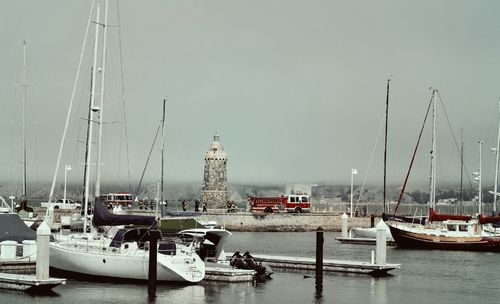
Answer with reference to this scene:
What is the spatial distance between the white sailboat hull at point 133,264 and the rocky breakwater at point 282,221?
5680 cm

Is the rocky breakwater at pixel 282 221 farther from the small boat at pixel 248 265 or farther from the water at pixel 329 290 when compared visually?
the small boat at pixel 248 265

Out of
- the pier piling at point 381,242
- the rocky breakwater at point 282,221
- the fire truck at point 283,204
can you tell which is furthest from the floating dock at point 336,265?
the fire truck at point 283,204

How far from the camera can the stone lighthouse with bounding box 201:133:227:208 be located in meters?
118

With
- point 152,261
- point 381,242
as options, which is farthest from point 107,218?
point 381,242

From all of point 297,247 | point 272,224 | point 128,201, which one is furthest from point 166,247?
point 128,201

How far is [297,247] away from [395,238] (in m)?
8.46

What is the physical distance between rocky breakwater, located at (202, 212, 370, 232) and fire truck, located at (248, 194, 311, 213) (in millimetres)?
6384

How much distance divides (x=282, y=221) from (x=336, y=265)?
54880 millimetres

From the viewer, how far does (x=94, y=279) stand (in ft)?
148

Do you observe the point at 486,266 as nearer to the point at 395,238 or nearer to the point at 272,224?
the point at 395,238

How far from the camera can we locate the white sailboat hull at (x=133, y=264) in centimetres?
4316

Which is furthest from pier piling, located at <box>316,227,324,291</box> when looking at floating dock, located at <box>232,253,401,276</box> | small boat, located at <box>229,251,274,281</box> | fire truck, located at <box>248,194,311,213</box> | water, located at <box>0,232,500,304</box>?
fire truck, located at <box>248,194,311,213</box>

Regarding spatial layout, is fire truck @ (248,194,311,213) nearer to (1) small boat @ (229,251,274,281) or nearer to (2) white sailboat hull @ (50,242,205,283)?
(1) small boat @ (229,251,274,281)

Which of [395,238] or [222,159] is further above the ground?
[222,159]
